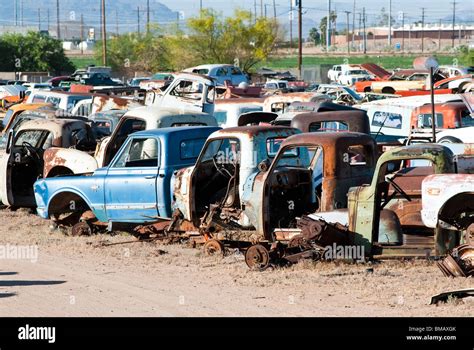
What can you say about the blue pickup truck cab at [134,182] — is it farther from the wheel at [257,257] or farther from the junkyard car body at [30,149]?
the wheel at [257,257]

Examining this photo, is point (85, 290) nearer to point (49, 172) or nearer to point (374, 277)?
point (374, 277)

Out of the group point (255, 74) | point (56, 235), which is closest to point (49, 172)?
point (56, 235)

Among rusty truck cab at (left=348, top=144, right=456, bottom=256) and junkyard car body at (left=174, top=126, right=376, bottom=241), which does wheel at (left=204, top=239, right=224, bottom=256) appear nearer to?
junkyard car body at (left=174, top=126, right=376, bottom=241)

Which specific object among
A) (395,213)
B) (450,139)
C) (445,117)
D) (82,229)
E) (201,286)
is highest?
(445,117)

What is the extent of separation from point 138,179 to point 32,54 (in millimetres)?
60724

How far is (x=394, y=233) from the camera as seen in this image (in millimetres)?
11477

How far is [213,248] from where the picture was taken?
1273cm

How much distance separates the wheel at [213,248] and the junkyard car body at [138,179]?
1.20 meters

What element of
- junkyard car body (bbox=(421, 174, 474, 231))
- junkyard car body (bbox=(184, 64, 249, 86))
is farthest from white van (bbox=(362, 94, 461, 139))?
junkyard car body (bbox=(184, 64, 249, 86))

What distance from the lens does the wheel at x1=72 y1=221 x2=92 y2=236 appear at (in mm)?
14734

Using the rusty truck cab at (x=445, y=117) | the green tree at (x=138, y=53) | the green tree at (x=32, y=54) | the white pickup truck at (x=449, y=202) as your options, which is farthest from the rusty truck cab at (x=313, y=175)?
the green tree at (x=32, y=54)

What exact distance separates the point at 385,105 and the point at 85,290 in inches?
492

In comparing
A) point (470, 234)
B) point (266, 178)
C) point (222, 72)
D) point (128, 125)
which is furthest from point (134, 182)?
point (222, 72)

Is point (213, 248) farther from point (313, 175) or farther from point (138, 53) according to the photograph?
point (138, 53)
